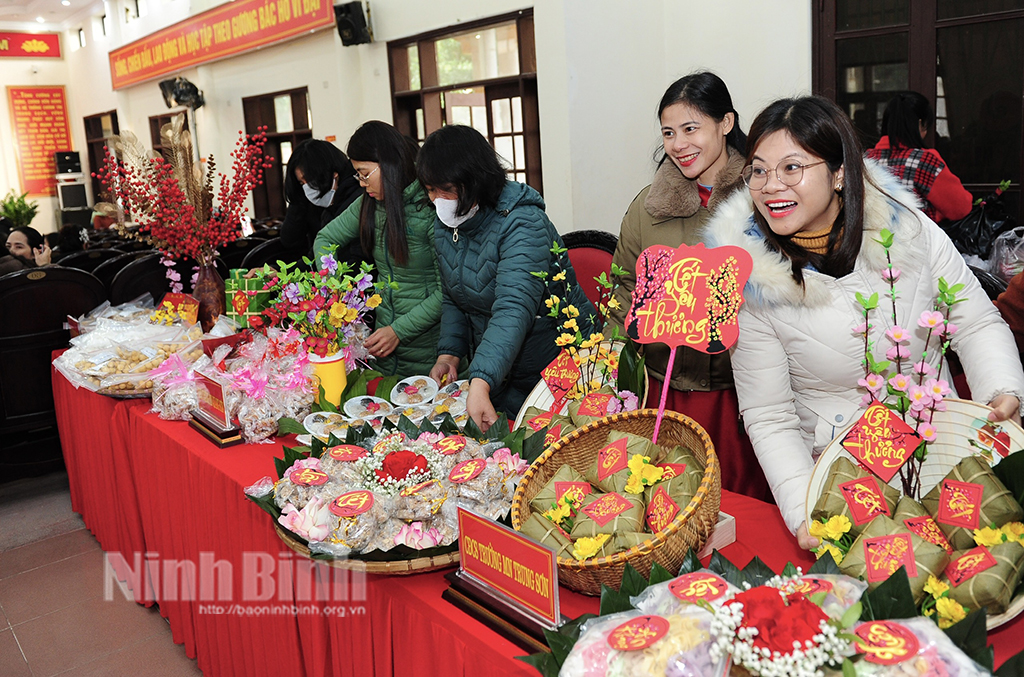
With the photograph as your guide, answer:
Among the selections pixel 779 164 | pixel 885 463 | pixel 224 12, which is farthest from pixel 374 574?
pixel 224 12

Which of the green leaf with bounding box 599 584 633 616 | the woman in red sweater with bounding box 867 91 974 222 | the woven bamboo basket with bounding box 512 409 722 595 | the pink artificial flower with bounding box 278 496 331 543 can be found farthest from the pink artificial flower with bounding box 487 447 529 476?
the woman in red sweater with bounding box 867 91 974 222

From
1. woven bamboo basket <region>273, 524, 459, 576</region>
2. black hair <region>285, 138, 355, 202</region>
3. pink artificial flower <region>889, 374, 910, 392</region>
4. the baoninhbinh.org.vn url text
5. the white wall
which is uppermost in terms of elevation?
the white wall

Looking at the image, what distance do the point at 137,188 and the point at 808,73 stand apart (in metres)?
3.38

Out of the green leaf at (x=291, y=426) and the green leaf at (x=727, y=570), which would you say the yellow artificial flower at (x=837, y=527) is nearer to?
the green leaf at (x=727, y=570)

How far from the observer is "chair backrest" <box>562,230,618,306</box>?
266cm

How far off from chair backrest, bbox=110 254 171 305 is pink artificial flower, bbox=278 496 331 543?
2564 mm

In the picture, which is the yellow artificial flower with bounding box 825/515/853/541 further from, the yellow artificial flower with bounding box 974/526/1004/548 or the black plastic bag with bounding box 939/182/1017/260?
the black plastic bag with bounding box 939/182/1017/260

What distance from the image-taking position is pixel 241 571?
1.75 m

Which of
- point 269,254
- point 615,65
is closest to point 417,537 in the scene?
point 269,254

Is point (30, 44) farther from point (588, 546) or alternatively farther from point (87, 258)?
point (588, 546)

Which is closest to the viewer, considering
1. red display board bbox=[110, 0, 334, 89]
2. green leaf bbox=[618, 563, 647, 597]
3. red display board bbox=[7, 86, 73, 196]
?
green leaf bbox=[618, 563, 647, 597]

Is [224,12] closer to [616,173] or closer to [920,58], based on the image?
[616,173]

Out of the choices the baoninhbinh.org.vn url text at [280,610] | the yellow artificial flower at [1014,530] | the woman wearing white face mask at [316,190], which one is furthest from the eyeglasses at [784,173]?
the woman wearing white face mask at [316,190]

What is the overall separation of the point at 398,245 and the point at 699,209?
0.92 meters
